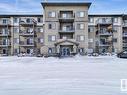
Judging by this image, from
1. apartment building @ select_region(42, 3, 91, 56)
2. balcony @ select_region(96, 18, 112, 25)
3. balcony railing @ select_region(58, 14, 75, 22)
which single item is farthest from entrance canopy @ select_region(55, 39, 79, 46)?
balcony @ select_region(96, 18, 112, 25)

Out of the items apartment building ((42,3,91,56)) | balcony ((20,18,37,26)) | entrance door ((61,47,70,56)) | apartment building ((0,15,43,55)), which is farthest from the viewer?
apartment building ((0,15,43,55))

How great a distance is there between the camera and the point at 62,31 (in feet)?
199

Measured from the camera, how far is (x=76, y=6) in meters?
61.4

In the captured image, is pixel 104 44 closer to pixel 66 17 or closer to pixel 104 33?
pixel 104 33

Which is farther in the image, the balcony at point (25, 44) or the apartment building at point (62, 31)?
the balcony at point (25, 44)

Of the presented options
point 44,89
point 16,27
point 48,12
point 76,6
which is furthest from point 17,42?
point 44,89

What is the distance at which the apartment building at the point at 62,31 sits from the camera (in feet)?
201

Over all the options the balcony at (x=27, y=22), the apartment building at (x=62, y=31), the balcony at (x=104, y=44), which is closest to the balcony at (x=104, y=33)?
the apartment building at (x=62, y=31)

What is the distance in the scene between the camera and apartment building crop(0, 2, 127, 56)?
61.2 metres

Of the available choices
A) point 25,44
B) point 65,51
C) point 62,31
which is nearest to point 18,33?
point 25,44

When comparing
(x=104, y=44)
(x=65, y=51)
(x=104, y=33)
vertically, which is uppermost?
(x=104, y=33)

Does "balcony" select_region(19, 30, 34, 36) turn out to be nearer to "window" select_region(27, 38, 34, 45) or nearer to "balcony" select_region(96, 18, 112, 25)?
"window" select_region(27, 38, 34, 45)

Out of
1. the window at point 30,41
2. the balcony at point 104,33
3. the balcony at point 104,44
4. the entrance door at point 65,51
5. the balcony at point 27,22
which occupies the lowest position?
the entrance door at point 65,51

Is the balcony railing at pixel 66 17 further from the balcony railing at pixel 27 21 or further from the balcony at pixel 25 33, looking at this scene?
the balcony at pixel 25 33
